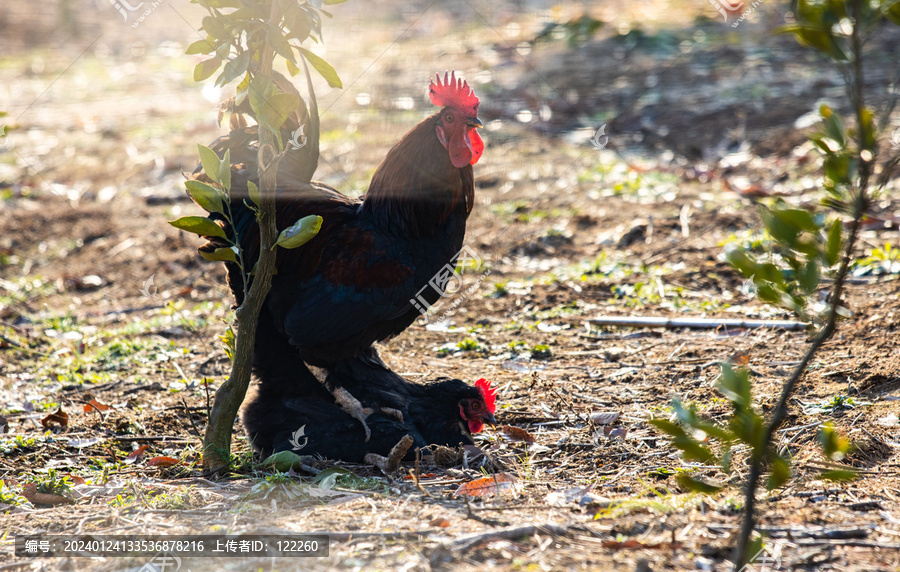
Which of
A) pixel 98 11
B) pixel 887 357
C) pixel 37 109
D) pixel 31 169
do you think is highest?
pixel 98 11

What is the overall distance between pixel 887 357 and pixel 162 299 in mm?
5360

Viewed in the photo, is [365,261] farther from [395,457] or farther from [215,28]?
[215,28]

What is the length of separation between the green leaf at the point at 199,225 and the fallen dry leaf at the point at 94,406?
6.19 feet

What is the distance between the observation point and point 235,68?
10.2ft

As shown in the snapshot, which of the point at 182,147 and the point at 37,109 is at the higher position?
the point at 37,109

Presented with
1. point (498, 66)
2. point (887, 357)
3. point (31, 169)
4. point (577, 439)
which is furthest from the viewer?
point (498, 66)

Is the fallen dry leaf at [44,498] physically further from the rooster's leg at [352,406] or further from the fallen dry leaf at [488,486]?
the fallen dry leaf at [488,486]

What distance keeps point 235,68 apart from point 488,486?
2.07 meters

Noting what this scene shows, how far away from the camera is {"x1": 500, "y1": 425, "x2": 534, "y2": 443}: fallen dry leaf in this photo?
13.4ft

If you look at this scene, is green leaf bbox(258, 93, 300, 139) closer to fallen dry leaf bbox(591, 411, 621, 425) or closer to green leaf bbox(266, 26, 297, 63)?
green leaf bbox(266, 26, 297, 63)

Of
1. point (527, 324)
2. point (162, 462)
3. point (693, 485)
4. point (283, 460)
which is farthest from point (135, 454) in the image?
point (693, 485)

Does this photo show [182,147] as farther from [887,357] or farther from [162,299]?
[887,357]

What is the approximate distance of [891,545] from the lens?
103 inches

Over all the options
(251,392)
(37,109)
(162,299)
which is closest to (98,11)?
(37,109)
